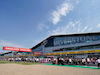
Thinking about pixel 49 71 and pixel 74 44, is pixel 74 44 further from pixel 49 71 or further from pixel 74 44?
pixel 49 71

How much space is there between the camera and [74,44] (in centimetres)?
3653

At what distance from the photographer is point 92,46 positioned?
31.7 meters

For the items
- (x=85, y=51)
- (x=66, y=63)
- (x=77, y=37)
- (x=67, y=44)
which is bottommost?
(x=66, y=63)

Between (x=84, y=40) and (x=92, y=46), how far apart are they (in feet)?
12.3

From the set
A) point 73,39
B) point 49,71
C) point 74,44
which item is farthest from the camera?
point 73,39

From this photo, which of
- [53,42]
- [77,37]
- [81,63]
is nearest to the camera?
[81,63]

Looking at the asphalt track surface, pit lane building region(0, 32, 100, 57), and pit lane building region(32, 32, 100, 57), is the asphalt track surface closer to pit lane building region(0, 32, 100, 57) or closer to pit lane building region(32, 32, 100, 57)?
pit lane building region(0, 32, 100, 57)

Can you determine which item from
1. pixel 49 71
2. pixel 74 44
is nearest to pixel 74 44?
pixel 74 44

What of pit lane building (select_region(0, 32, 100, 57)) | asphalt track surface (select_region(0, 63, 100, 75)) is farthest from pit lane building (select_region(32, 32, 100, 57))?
asphalt track surface (select_region(0, 63, 100, 75))

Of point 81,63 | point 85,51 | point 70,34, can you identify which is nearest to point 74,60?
point 81,63

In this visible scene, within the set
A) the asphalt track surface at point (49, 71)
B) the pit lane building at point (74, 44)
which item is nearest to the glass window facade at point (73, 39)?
Result: the pit lane building at point (74, 44)

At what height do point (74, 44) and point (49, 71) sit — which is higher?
point (74, 44)

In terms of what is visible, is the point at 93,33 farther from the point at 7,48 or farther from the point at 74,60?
the point at 7,48

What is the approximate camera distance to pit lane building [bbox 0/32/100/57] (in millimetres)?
31406
